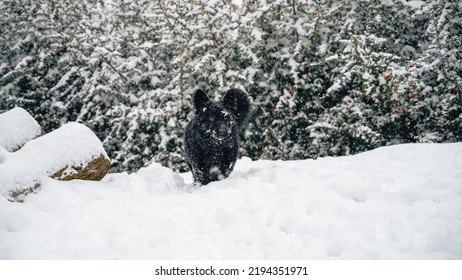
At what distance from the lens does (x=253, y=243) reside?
2.69m

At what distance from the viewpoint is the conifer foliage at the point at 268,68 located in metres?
7.86

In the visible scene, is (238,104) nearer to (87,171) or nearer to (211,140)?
(211,140)

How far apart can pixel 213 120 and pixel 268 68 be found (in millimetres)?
5539

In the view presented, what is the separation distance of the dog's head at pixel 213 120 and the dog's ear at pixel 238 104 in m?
0.19

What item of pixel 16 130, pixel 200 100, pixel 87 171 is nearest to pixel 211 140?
pixel 200 100

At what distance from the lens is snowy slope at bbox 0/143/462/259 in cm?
248

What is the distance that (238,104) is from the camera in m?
5.51

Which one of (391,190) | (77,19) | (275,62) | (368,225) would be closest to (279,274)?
(368,225)

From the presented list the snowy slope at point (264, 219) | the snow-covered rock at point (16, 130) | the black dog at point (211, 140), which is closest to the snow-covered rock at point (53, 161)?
the snowy slope at point (264, 219)

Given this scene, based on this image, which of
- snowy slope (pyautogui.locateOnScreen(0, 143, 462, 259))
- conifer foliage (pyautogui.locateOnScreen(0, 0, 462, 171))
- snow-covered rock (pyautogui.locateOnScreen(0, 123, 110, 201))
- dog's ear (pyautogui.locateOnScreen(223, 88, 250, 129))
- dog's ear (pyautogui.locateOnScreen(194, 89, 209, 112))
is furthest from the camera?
conifer foliage (pyautogui.locateOnScreen(0, 0, 462, 171))

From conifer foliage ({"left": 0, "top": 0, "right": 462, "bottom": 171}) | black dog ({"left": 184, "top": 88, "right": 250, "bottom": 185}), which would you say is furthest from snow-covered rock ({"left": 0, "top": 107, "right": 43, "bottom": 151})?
conifer foliage ({"left": 0, "top": 0, "right": 462, "bottom": 171})

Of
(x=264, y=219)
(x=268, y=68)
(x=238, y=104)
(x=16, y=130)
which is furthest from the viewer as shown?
(x=268, y=68)

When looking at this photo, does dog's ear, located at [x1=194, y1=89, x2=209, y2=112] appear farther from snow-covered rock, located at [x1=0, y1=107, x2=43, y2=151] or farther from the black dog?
snow-covered rock, located at [x1=0, y1=107, x2=43, y2=151]

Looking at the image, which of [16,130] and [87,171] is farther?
[16,130]
